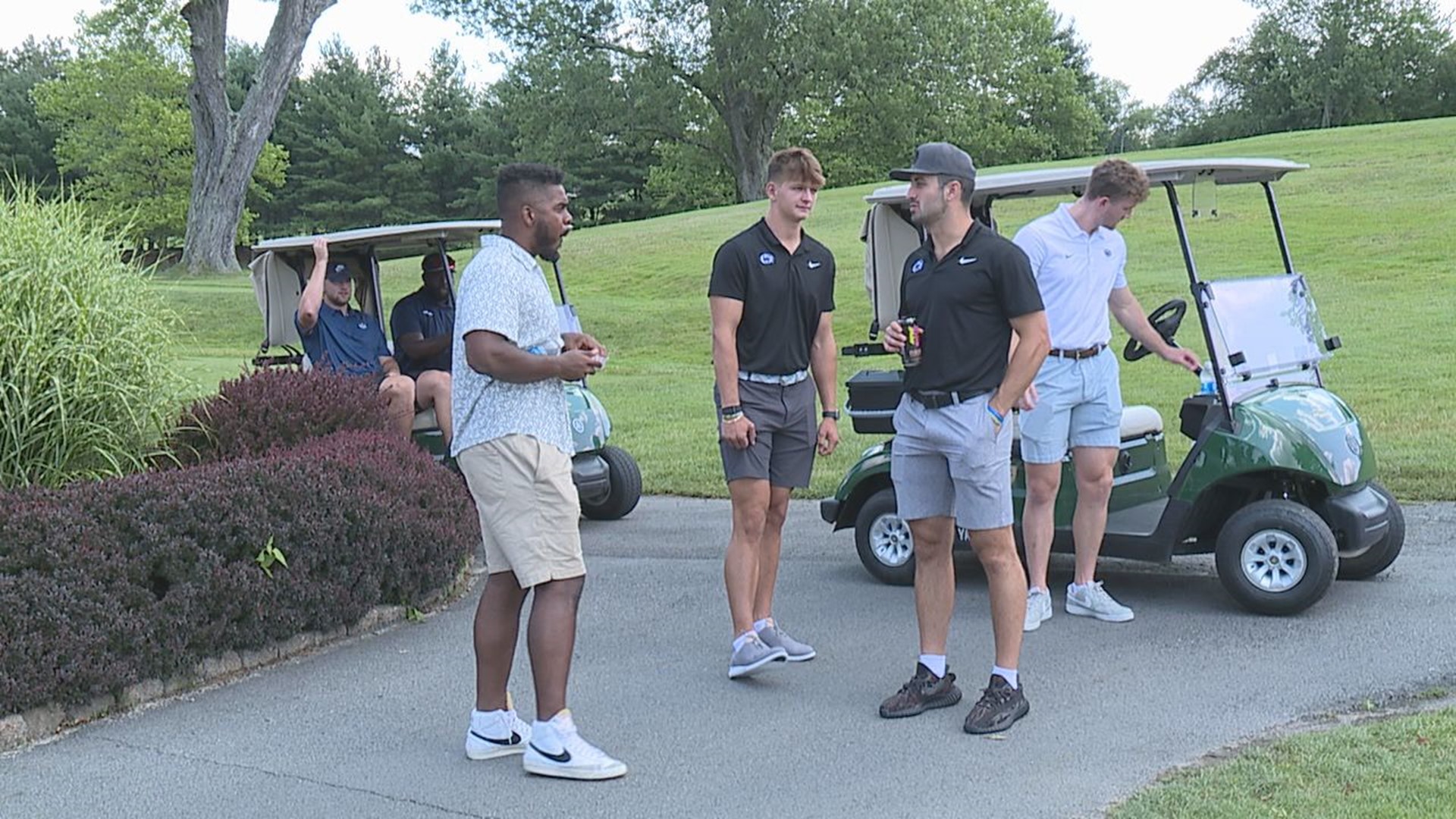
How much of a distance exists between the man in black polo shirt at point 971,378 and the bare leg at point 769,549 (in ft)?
2.28

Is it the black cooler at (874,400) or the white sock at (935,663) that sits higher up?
the black cooler at (874,400)

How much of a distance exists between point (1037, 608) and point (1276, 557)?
0.97 m

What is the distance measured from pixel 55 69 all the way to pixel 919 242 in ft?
212

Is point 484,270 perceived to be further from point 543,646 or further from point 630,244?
point 630,244

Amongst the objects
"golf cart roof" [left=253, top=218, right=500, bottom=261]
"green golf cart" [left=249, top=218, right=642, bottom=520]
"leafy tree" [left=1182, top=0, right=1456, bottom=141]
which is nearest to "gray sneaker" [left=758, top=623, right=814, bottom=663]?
"green golf cart" [left=249, top=218, right=642, bottom=520]

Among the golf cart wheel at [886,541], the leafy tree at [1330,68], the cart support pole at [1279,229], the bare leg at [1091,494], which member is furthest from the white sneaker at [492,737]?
the leafy tree at [1330,68]

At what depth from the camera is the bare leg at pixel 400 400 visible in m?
7.80

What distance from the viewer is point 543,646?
4137 mm

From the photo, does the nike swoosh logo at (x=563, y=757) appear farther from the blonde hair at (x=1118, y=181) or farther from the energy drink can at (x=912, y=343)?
the blonde hair at (x=1118, y=181)

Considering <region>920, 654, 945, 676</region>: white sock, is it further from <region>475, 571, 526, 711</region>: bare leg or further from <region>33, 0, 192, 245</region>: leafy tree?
<region>33, 0, 192, 245</region>: leafy tree

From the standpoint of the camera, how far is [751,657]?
16.5 feet

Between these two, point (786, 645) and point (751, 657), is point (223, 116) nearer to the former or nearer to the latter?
point (786, 645)

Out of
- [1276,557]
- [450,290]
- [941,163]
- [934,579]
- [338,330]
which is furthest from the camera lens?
[338,330]

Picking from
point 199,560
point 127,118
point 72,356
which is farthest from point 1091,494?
point 127,118
